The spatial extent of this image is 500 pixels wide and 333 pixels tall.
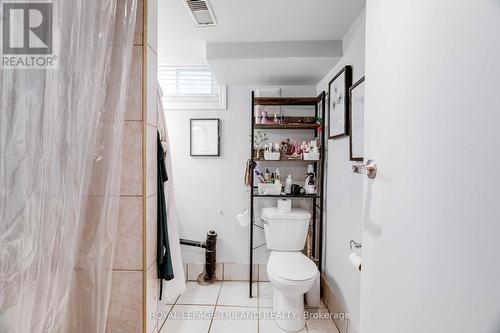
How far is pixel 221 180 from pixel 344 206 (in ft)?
4.20

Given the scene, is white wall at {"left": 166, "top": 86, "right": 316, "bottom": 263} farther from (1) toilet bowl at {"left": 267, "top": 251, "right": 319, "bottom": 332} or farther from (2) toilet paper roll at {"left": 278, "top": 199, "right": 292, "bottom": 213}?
(1) toilet bowl at {"left": 267, "top": 251, "right": 319, "bottom": 332}

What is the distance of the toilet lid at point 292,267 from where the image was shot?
1823 mm

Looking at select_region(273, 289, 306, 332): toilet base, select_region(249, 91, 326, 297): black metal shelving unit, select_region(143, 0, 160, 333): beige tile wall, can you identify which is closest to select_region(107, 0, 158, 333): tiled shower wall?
select_region(143, 0, 160, 333): beige tile wall

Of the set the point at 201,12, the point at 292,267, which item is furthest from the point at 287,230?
the point at 201,12

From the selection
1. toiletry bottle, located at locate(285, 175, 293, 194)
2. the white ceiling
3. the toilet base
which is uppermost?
the white ceiling

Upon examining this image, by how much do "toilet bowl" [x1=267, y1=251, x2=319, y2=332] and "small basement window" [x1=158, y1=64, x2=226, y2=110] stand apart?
1.65 meters

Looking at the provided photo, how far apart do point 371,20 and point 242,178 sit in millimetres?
1936

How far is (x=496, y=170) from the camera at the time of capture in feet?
1.30

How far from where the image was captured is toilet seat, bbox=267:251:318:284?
180cm

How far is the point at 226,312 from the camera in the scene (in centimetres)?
206

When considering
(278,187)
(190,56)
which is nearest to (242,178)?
(278,187)

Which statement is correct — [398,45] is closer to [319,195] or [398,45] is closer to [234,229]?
[319,195]

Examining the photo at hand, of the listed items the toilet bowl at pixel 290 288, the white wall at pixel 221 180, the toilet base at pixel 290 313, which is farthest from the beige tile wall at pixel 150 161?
the white wall at pixel 221 180

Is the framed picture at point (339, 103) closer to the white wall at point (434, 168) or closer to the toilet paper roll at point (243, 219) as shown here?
the white wall at point (434, 168)
